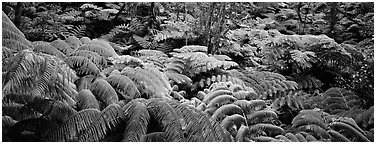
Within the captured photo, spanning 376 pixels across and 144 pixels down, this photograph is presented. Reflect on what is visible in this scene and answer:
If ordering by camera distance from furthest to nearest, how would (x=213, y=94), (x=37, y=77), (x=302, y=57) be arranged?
1. (x=302, y=57)
2. (x=213, y=94)
3. (x=37, y=77)

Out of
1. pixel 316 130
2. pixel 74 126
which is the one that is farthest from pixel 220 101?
pixel 74 126

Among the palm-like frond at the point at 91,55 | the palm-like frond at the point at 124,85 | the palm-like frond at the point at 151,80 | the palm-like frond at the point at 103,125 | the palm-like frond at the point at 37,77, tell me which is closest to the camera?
the palm-like frond at the point at 37,77

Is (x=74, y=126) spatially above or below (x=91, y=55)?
below

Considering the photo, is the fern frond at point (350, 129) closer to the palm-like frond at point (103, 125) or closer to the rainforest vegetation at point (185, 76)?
the rainforest vegetation at point (185, 76)

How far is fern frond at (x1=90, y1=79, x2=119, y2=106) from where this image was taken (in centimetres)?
225

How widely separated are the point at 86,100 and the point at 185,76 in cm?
138

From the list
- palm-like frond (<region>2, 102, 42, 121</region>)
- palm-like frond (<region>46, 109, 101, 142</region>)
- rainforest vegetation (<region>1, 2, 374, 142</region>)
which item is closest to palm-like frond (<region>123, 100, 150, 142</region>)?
rainforest vegetation (<region>1, 2, 374, 142</region>)

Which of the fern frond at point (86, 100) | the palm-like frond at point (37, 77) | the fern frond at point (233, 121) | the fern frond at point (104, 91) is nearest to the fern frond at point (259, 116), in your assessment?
the fern frond at point (233, 121)

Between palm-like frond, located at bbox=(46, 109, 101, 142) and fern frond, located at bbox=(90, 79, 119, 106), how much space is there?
0.86 ft

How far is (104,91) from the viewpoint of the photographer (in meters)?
2.29

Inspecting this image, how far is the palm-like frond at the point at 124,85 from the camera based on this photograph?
2.36m

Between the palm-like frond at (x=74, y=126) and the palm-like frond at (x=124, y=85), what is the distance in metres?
0.40

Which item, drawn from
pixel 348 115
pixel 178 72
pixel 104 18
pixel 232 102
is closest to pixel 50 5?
pixel 104 18

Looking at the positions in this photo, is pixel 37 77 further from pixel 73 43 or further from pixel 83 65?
pixel 73 43
